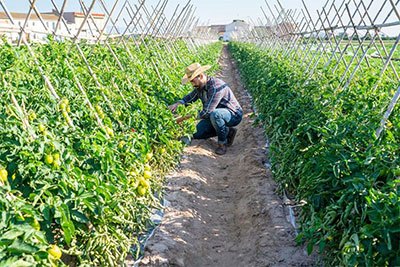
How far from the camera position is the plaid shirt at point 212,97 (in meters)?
5.71

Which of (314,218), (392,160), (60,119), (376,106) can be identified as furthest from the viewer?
(376,106)

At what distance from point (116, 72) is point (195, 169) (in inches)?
58.3

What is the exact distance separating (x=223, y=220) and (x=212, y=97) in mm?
2052

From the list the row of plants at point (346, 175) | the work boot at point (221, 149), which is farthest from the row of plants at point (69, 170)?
the work boot at point (221, 149)

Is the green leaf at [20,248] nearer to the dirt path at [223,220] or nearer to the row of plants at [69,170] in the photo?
the row of plants at [69,170]

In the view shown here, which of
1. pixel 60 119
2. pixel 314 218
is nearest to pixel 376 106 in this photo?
pixel 314 218

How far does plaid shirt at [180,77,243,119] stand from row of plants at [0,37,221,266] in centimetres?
137

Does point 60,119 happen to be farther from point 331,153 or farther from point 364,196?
point 364,196

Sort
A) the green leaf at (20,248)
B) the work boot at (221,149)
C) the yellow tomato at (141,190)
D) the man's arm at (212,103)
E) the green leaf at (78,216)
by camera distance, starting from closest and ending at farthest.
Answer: the green leaf at (20,248) < the green leaf at (78,216) < the yellow tomato at (141,190) < the man's arm at (212,103) < the work boot at (221,149)

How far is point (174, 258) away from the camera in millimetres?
3244

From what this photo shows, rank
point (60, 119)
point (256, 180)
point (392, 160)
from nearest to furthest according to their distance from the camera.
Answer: point (392, 160), point (60, 119), point (256, 180)

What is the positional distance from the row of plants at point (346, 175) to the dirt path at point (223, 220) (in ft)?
1.06

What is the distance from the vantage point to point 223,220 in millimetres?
4125

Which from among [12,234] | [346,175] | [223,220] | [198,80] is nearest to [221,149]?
[198,80]
